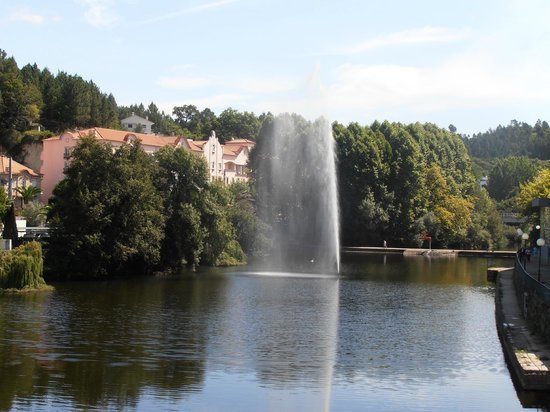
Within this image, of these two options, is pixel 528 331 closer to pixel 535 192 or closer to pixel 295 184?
pixel 295 184

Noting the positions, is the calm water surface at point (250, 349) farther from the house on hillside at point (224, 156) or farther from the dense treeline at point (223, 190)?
the house on hillside at point (224, 156)

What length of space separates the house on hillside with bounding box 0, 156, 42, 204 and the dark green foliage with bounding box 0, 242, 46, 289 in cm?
4717

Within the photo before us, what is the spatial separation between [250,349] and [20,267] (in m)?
19.8

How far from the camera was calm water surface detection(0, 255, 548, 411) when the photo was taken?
81.0 ft

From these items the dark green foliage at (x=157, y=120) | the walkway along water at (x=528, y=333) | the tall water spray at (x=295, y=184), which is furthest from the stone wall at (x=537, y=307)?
the dark green foliage at (x=157, y=120)

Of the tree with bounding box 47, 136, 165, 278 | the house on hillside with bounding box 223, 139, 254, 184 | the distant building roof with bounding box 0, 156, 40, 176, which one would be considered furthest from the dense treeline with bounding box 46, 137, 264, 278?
the house on hillside with bounding box 223, 139, 254, 184

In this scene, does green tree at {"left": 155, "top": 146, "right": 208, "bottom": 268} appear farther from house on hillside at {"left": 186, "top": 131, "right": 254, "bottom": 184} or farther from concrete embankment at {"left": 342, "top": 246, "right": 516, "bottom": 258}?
house on hillside at {"left": 186, "top": 131, "right": 254, "bottom": 184}

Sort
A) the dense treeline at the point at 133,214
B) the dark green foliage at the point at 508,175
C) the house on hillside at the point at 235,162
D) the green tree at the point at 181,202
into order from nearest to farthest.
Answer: the dense treeline at the point at 133,214
the green tree at the point at 181,202
the house on hillside at the point at 235,162
the dark green foliage at the point at 508,175

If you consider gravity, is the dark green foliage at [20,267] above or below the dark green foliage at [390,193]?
below

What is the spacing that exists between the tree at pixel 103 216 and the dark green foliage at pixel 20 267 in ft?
27.2

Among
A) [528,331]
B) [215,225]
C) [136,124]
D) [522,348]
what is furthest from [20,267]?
[136,124]

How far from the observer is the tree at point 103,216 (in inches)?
2227

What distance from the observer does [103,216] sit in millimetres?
57156

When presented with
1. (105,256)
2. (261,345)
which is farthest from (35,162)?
(261,345)
